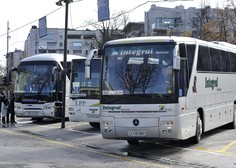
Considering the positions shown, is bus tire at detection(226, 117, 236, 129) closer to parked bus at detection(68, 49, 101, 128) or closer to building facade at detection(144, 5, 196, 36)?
parked bus at detection(68, 49, 101, 128)

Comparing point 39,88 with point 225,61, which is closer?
point 225,61

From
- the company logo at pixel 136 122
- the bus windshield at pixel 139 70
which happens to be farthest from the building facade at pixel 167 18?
the company logo at pixel 136 122

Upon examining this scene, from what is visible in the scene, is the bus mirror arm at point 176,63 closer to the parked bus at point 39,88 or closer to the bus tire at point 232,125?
the bus tire at point 232,125

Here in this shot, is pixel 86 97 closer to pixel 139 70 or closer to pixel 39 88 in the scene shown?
pixel 39 88

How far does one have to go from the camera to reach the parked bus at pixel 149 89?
12.0 metres

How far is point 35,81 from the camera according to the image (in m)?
23.5

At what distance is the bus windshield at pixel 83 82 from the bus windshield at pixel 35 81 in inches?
123

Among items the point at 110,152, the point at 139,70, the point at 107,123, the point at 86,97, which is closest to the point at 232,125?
the point at 86,97

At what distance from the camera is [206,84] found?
1435 cm

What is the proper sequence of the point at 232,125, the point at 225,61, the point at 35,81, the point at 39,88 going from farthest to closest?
the point at 35,81 < the point at 39,88 < the point at 232,125 < the point at 225,61

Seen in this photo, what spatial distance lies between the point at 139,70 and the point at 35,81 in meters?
12.2

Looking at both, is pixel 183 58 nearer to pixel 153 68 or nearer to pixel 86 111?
pixel 153 68

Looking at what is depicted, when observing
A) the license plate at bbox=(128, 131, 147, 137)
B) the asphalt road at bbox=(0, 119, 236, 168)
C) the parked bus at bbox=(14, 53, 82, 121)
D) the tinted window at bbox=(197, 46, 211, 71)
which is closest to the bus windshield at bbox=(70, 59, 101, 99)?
the parked bus at bbox=(14, 53, 82, 121)

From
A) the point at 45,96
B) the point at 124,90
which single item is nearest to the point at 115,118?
the point at 124,90
